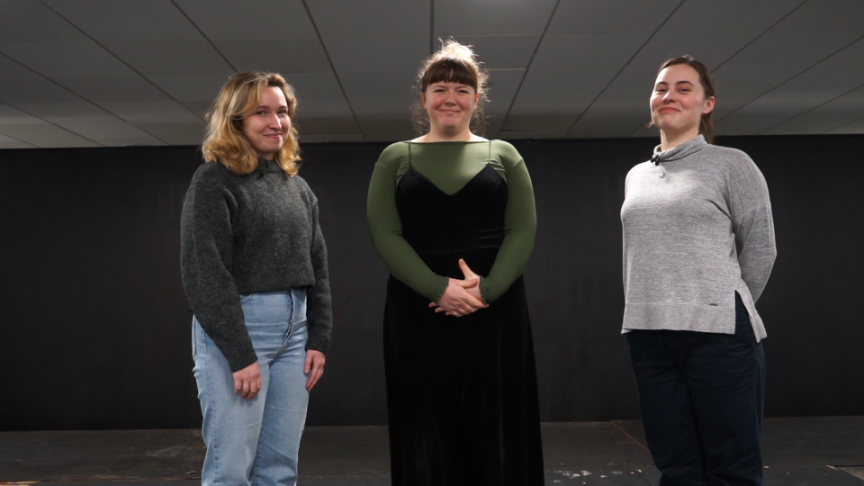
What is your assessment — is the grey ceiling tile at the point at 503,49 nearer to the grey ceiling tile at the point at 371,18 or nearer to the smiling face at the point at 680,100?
the grey ceiling tile at the point at 371,18

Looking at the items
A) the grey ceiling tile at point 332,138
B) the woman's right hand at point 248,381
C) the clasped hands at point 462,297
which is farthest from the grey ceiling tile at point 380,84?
the woman's right hand at point 248,381

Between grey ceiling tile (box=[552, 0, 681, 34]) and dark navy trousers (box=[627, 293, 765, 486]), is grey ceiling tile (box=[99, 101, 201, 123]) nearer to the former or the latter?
grey ceiling tile (box=[552, 0, 681, 34])

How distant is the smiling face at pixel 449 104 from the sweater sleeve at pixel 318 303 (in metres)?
0.41

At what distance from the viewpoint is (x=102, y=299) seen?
562 cm

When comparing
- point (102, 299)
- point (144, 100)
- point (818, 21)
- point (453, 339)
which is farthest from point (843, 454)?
point (102, 299)

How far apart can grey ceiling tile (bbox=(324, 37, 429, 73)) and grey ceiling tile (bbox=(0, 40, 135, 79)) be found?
1210 mm

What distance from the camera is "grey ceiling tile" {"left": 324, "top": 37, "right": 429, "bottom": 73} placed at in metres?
3.37

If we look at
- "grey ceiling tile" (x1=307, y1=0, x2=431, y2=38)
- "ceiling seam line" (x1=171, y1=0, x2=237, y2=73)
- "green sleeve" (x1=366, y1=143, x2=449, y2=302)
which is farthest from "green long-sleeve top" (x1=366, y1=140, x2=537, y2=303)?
"ceiling seam line" (x1=171, y1=0, x2=237, y2=73)

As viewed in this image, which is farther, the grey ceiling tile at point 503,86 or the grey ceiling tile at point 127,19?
the grey ceiling tile at point 503,86

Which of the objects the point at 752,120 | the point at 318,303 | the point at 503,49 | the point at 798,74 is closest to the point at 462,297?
the point at 318,303

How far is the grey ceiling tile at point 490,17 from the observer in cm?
299

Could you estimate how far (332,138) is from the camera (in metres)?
5.47

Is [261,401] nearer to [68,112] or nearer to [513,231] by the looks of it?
[513,231]

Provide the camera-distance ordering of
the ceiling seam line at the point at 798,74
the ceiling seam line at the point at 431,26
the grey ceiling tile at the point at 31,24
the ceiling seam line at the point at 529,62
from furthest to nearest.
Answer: the ceiling seam line at the point at 798,74 < the ceiling seam line at the point at 529,62 < the ceiling seam line at the point at 431,26 < the grey ceiling tile at the point at 31,24
